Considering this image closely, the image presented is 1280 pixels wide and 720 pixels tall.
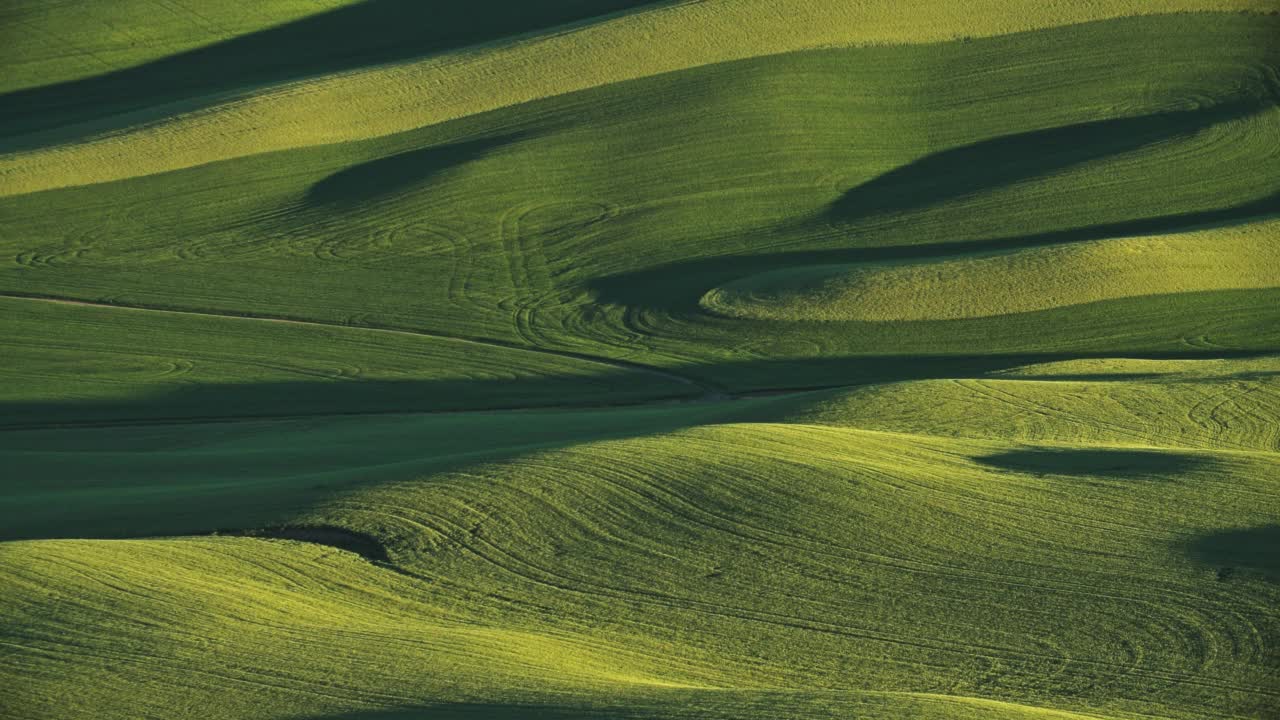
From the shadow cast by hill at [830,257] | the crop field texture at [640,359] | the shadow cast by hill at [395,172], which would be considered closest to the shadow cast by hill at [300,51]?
the crop field texture at [640,359]

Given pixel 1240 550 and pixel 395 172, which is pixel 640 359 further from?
pixel 1240 550

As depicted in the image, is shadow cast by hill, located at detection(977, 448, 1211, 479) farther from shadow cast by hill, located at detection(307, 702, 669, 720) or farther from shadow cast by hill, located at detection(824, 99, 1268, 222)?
shadow cast by hill, located at detection(824, 99, 1268, 222)

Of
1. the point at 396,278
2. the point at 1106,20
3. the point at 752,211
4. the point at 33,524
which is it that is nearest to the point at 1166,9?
the point at 1106,20

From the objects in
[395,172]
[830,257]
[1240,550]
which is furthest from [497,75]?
[1240,550]

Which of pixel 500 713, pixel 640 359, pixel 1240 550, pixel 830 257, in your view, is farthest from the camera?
pixel 830 257

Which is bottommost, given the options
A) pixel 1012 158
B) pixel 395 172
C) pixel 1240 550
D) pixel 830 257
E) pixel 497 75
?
pixel 1240 550

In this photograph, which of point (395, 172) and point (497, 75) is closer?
point (395, 172)

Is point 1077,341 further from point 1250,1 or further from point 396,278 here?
point 1250,1

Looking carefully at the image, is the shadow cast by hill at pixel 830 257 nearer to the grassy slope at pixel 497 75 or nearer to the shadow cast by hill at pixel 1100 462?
the grassy slope at pixel 497 75
